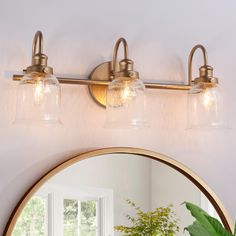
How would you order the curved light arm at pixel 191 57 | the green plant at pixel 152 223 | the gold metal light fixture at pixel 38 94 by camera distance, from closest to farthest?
1. the gold metal light fixture at pixel 38 94
2. the green plant at pixel 152 223
3. the curved light arm at pixel 191 57

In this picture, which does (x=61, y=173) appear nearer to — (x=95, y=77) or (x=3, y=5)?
(x=95, y=77)

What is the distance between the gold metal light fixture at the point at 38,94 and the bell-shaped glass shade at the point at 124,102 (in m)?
0.18

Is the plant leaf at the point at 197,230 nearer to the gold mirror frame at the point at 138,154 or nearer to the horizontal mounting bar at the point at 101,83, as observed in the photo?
the gold mirror frame at the point at 138,154

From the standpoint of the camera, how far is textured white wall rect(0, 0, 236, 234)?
57.6 inches

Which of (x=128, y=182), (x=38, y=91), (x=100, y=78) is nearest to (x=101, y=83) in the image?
(x=100, y=78)

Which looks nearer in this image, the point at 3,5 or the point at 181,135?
the point at 3,5

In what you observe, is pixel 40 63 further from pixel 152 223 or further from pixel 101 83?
pixel 152 223

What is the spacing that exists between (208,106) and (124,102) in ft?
0.96

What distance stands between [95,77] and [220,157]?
0.54 meters

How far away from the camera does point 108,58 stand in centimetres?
160

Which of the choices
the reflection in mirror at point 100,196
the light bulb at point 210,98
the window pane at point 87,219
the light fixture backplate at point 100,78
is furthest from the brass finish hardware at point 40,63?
the light bulb at point 210,98

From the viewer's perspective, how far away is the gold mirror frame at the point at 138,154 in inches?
55.1

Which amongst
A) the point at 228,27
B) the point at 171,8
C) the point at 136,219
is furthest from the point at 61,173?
the point at 228,27

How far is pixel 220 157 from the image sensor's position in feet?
5.65
